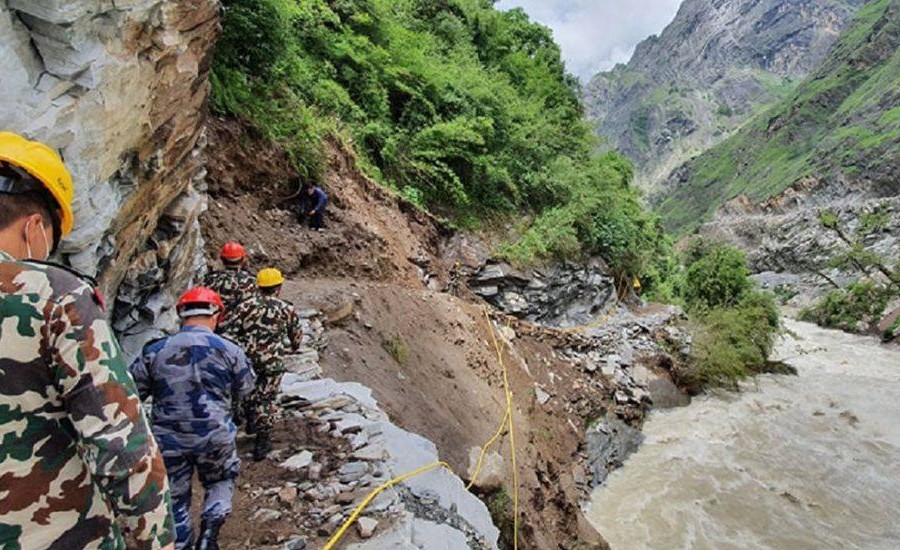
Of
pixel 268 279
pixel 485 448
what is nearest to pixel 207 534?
pixel 268 279

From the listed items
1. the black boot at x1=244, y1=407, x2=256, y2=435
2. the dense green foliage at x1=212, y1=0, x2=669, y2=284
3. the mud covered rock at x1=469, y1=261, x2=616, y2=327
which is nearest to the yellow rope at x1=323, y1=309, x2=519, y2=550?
the black boot at x1=244, y1=407, x2=256, y2=435

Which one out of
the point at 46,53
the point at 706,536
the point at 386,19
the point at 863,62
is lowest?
the point at 706,536

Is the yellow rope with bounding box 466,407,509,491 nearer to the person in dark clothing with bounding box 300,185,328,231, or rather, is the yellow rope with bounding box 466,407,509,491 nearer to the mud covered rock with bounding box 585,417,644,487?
the mud covered rock with bounding box 585,417,644,487

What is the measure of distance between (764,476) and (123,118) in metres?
12.1

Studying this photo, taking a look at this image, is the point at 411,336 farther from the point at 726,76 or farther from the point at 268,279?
the point at 726,76

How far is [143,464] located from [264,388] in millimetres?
2814

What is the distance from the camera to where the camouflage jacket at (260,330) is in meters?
4.03

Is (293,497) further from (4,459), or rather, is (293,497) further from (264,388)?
(4,459)

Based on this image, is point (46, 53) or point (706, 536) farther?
point (706, 536)

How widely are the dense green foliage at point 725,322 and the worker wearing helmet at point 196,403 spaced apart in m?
14.2

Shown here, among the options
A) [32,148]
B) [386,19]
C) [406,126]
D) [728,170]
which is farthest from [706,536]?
[728,170]

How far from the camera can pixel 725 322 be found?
16.2m

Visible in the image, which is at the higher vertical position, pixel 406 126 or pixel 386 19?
pixel 386 19

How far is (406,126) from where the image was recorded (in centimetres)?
1296
